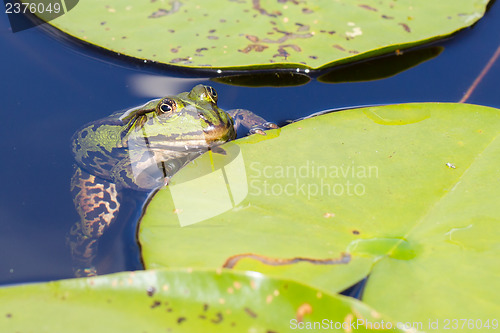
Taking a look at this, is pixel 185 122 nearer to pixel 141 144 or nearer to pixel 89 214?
pixel 141 144

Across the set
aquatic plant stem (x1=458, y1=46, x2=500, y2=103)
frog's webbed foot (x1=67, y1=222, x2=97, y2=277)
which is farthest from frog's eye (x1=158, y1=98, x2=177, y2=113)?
aquatic plant stem (x1=458, y1=46, x2=500, y2=103)

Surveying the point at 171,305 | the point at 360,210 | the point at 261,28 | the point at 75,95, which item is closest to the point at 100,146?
the point at 75,95

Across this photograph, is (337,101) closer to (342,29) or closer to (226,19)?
(342,29)

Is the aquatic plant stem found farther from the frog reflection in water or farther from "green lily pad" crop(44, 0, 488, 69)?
the frog reflection in water

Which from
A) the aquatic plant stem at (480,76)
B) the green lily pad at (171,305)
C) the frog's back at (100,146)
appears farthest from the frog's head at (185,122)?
the aquatic plant stem at (480,76)

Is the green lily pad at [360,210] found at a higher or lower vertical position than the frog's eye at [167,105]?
lower

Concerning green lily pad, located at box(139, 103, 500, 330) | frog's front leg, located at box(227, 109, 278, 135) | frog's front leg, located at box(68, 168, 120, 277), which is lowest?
frog's front leg, located at box(68, 168, 120, 277)

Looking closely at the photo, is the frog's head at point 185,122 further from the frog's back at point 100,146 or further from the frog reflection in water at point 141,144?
the frog's back at point 100,146
